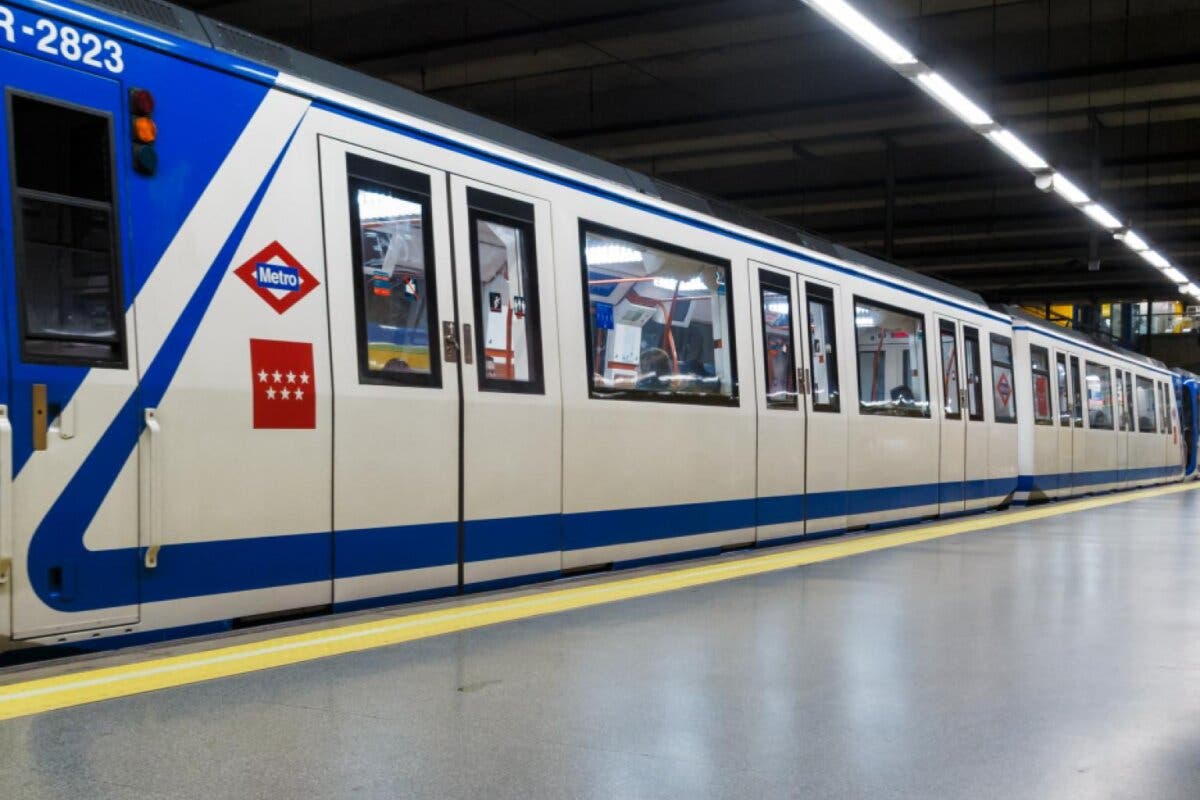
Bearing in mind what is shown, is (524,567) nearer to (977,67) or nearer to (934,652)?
(934,652)

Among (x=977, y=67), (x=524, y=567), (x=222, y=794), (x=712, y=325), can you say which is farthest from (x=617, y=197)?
(x=977, y=67)

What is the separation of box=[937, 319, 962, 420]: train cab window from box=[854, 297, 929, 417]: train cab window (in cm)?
60

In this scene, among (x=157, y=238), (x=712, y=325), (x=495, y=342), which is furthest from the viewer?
(x=712, y=325)

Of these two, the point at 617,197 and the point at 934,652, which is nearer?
the point at 934,652

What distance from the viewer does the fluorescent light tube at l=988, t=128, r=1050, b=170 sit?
12.9m

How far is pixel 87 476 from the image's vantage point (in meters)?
4.25

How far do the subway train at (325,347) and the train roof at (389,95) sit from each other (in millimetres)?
22

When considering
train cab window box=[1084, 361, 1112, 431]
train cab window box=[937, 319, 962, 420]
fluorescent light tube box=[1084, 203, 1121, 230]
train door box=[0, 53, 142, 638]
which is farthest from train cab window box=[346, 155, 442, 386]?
train cab window box=[1084, 361, 1112, 431]

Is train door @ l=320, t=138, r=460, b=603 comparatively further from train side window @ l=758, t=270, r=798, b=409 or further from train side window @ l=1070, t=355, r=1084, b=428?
train side window @ l=1070, t=355, r=1084, b=428

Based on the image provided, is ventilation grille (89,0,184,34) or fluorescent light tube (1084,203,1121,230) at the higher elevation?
fluorescent light tube (1084,203,1121,230)

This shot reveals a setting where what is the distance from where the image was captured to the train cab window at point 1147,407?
23188 mm

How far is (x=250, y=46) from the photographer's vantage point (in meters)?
5.21

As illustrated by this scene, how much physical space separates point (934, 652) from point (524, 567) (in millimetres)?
2504

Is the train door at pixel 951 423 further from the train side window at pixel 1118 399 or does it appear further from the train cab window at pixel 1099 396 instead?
the train side window at pixel 1118 399
